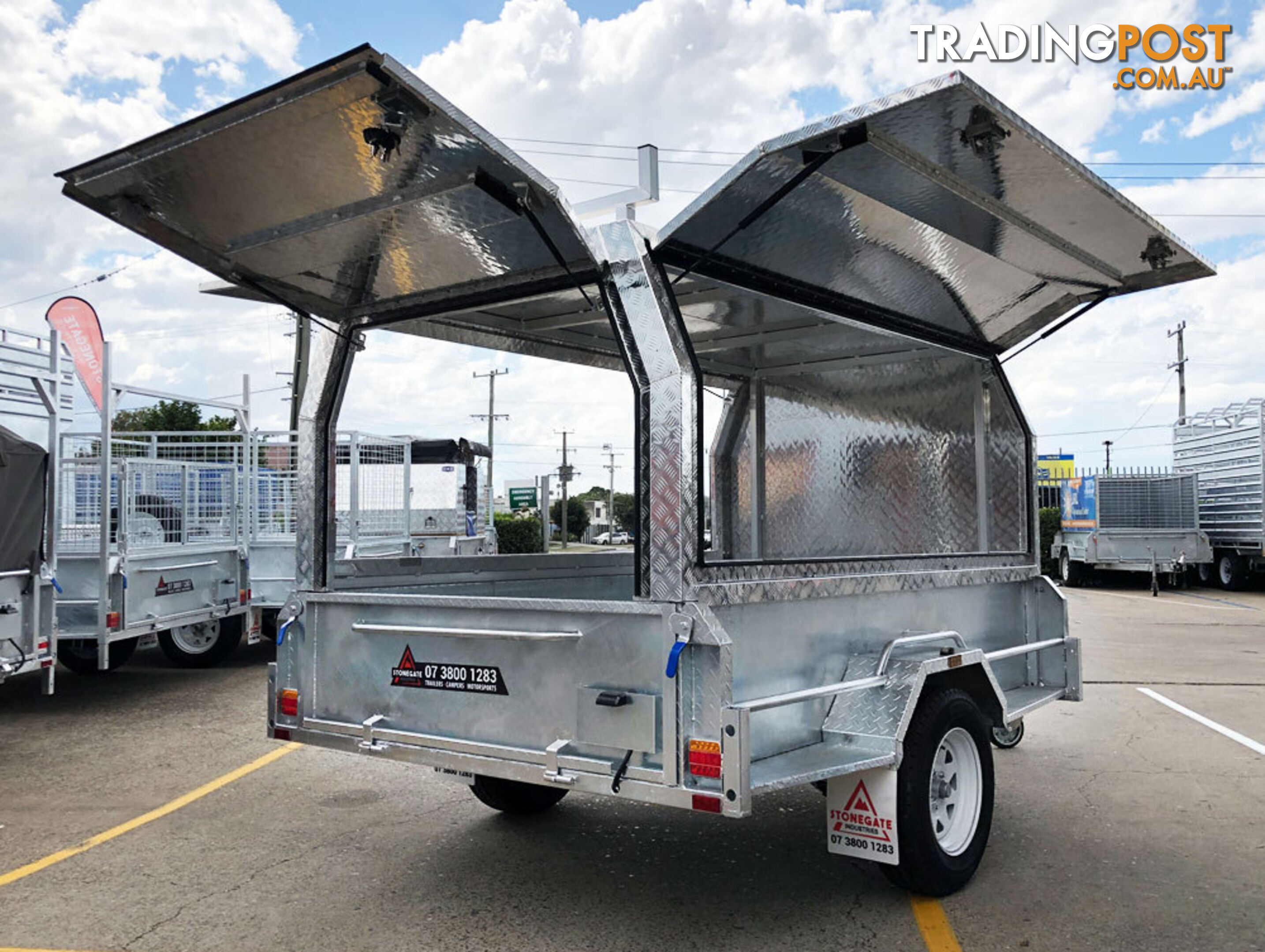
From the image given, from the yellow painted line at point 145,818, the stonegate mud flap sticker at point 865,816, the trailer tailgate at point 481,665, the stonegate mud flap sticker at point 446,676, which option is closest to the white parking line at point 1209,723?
the stonegate mud flap sticker at point 865,816

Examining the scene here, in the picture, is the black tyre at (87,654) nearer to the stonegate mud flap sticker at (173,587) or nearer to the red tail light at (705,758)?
the stonegate mud flap sticker at (173,587)

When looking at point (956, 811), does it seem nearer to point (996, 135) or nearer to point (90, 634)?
point (996, 135)

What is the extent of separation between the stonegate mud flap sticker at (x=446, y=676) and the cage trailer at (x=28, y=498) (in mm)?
4306

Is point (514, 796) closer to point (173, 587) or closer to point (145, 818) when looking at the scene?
point (145, 818)

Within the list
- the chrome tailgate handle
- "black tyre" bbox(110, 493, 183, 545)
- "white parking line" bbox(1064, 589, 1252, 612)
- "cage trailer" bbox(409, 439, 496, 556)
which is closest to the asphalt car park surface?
the chrome tailgate handle

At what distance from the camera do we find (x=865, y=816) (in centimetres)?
379

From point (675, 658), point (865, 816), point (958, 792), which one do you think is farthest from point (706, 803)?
point (958, 792)

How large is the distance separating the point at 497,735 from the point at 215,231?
2.27 meters

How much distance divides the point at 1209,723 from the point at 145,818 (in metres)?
7.22

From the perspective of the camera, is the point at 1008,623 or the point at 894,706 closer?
the point at 894,706

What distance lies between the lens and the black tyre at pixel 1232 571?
850 inches

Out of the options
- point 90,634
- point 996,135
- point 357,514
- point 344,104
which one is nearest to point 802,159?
point 996,135

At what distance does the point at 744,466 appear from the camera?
24.4ft

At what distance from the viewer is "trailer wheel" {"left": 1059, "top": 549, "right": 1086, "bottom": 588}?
941 inches
